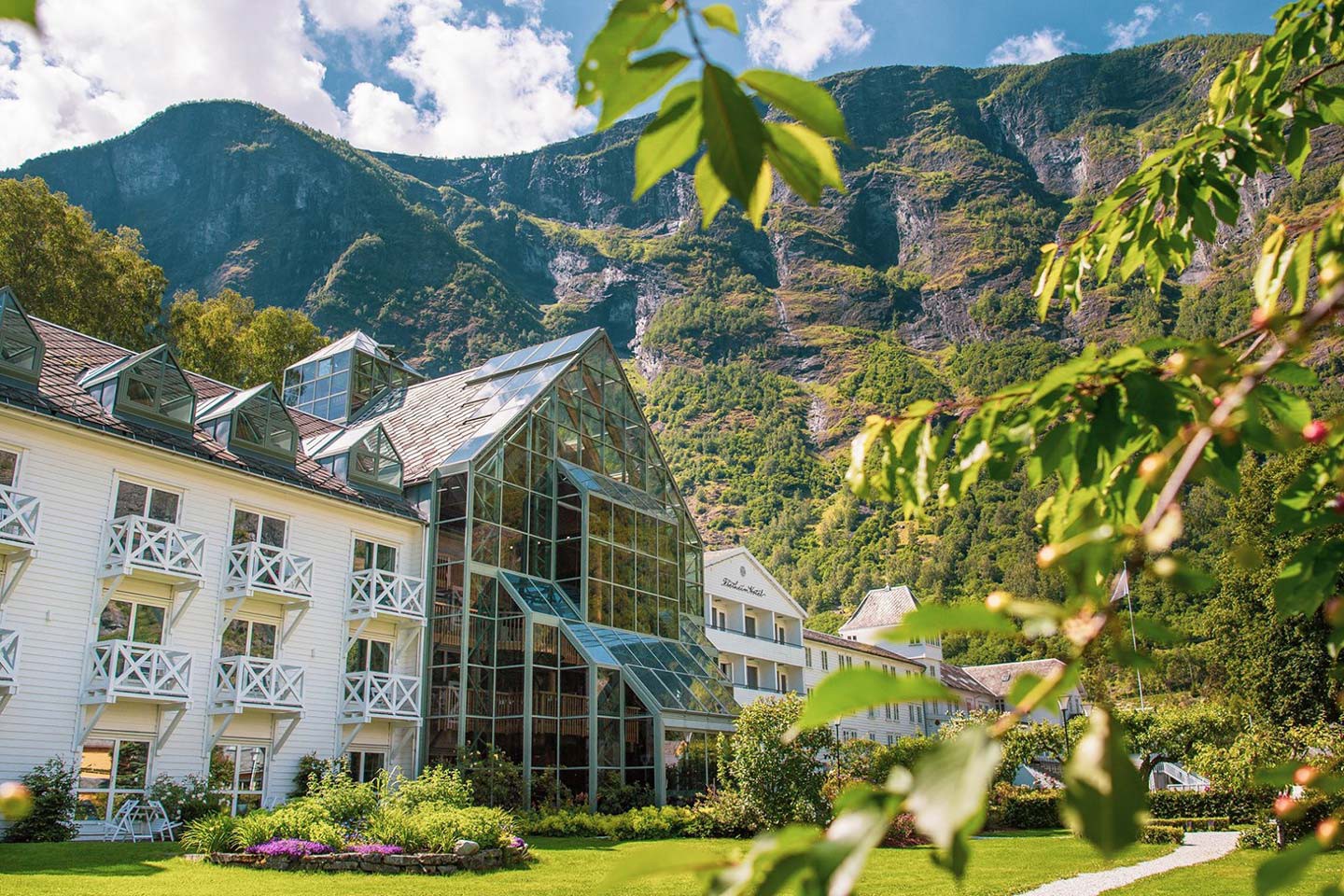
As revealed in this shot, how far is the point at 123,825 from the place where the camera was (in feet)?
57.8

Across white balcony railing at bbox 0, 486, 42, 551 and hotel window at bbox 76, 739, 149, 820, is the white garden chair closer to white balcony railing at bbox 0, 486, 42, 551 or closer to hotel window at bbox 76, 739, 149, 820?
hotel window at bbox 76, 739, 149, 820

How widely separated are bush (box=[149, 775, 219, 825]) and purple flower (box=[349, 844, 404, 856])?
503cm

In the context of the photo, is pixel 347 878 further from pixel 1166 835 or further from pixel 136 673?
pixel 1166 835

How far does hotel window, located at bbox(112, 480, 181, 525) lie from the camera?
19.5 metres

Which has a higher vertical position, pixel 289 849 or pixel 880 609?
pixel 880 609

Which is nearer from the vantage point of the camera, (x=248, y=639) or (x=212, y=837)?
(x=212, y=837)

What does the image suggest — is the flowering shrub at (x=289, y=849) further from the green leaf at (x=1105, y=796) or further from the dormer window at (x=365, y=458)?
the green leaf at (x=1105, y=796)

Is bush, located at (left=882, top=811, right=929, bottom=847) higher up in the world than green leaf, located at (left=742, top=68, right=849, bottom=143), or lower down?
lower down

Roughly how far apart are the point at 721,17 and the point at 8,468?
20.7 meters

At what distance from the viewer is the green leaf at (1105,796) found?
0.89 m

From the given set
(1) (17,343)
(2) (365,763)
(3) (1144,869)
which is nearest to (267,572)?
(2) (365,763)

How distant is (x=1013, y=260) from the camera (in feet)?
570

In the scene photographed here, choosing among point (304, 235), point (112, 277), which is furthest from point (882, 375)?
point (112, 277)

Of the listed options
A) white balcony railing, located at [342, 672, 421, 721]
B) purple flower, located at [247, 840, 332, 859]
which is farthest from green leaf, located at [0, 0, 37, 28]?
white balcony railing, located at [342, 672, 421, 721]
